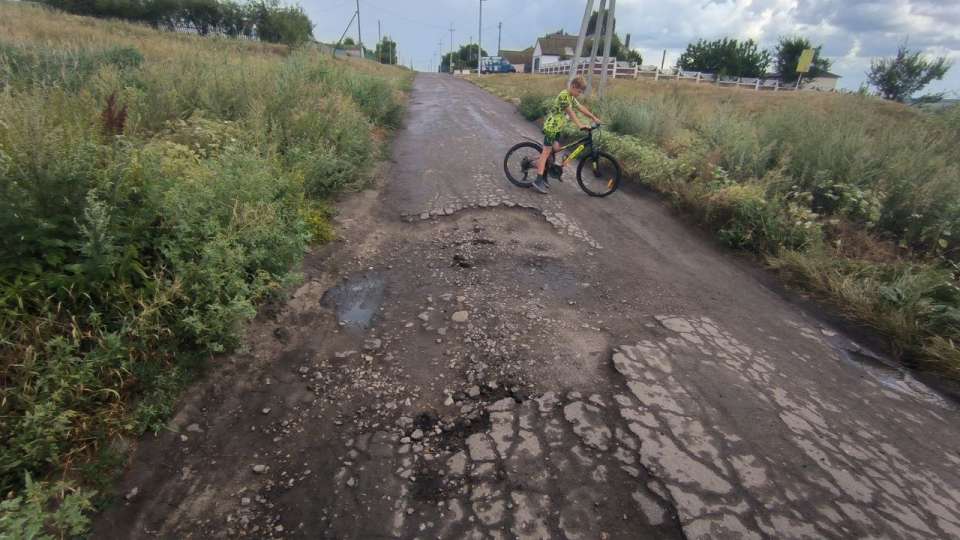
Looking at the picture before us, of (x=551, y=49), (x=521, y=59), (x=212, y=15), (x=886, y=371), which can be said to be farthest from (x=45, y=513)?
(x=521, y=59)

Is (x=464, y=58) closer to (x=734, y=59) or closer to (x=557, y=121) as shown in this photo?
(x=734, y=59)

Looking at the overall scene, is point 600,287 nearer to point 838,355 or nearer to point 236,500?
point 838,355

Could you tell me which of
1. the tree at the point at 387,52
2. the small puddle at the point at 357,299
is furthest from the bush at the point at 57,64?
the tree at the point at 387,52

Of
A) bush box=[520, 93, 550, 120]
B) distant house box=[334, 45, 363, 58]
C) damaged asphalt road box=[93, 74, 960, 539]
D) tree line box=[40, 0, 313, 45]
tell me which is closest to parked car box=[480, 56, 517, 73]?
distant house box=[334, 45, 363, 58]

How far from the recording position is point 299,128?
6.70 meters

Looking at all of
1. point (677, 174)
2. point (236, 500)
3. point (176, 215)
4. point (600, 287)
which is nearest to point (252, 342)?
point (176, 215)

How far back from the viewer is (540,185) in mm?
7215

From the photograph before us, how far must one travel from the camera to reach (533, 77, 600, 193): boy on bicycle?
273 inches

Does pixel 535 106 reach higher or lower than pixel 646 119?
higher

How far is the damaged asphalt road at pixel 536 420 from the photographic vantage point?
224 cm

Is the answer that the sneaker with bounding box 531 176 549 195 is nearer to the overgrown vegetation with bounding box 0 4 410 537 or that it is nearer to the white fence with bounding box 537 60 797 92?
the overgrown vegetation with bounding box 0 4 410 537

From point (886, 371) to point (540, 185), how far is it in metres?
4.80

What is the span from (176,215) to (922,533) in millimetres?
4991

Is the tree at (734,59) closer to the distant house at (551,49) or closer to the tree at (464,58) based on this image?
the distant house at (551,49)
